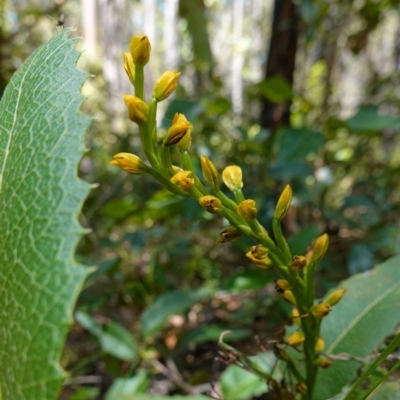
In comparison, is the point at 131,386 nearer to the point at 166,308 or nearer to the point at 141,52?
the point at 166,308

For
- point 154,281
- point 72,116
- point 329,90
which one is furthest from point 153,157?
point 329,90

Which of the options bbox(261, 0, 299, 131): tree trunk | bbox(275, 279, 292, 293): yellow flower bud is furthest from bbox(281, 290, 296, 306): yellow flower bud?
bbox(261, 0, 299, 131): tree trunk

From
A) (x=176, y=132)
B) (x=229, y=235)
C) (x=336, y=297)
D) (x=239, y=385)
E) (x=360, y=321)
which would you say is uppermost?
(x=176, y=132)

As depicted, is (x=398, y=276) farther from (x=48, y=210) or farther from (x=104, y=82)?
(x=104, y=82)

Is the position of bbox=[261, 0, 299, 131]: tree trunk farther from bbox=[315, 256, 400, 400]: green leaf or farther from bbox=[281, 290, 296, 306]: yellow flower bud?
bbox=[281, 290, 296, 306]: yellow flower bud

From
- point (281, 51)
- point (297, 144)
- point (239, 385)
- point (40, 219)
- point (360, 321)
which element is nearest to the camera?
point (40, 219)

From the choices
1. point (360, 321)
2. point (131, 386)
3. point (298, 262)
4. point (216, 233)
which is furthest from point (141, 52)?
point (216, 233)

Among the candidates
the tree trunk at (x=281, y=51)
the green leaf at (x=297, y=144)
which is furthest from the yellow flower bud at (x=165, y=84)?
the tree trunk at (x=281, y=51)
